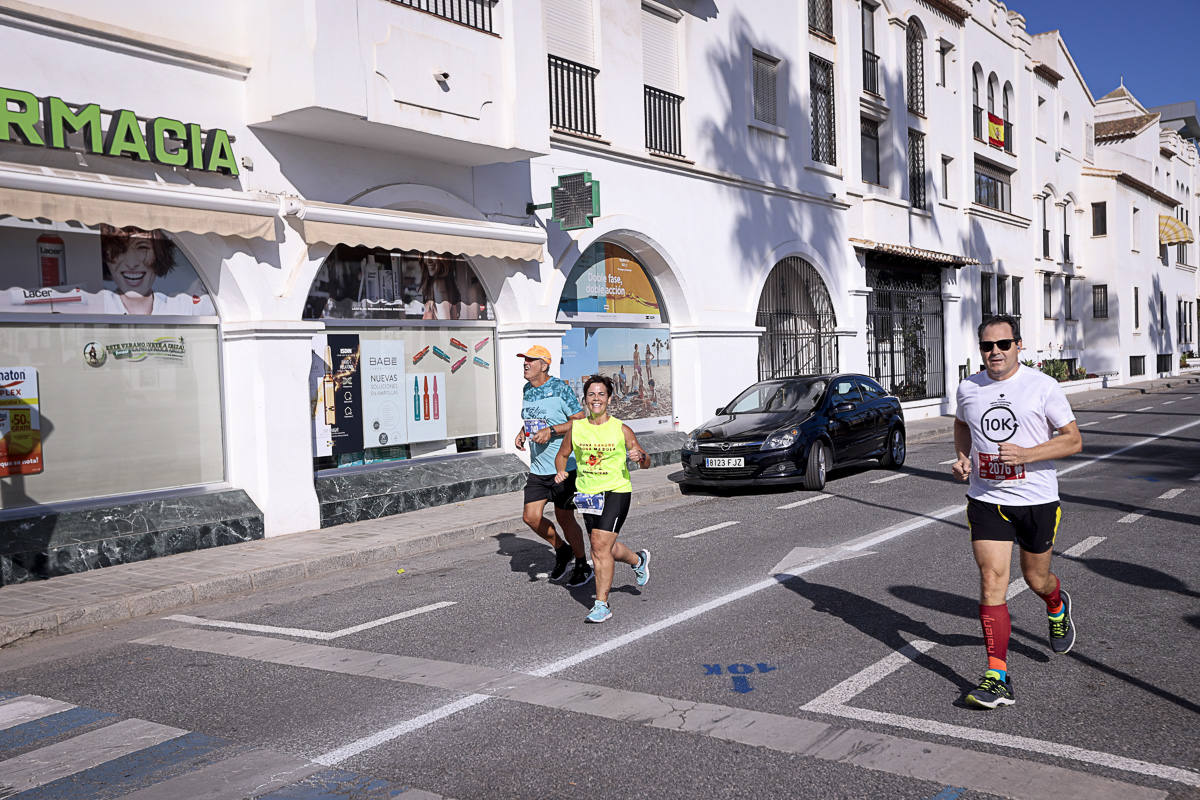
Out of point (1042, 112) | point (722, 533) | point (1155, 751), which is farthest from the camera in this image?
point (1042, 112)

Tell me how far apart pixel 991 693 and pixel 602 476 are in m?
2.90

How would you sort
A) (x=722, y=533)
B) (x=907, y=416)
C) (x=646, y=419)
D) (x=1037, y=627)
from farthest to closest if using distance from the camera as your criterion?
(x=907, y=416) < (x=646, y=419) < (x=722, y=533) < (x=1037, y=627)

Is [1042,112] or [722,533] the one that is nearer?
[722,533]

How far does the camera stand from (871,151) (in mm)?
25656

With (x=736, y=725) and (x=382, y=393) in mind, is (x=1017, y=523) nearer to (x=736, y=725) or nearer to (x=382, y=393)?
(x=736, y=725)

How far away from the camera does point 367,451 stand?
12750 millimetres

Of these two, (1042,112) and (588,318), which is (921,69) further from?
(588,318)

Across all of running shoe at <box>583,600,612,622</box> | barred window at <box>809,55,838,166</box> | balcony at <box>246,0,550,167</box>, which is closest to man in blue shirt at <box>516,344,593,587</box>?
running shoe at <box>583,600,612,622</box>

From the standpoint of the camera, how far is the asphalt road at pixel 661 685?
4.15 metres

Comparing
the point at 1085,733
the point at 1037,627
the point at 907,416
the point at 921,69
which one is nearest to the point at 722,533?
the point at 1037,627

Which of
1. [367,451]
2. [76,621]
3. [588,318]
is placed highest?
[588,318]

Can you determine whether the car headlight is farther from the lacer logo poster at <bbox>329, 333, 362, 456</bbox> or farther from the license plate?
the lacer logo poster at <bbox>329, 333, 362, 456</bbox>

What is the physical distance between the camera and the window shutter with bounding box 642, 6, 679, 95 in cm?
1741

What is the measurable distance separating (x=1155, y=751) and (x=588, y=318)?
12772 millimetres
